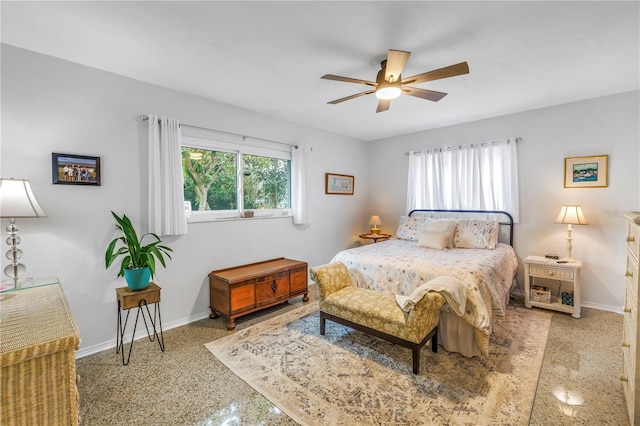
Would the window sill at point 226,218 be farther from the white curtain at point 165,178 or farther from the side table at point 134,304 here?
the side table at point 134,304

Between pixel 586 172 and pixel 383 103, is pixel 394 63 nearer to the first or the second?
pixel 383 103

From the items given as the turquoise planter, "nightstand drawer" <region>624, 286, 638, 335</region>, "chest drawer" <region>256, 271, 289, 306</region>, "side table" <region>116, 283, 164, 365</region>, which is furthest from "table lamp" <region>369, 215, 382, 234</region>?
the turquoise planter

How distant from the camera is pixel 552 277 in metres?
3.36

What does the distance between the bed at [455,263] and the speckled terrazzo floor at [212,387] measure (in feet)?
1.82

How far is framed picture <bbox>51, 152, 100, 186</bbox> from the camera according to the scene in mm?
2381

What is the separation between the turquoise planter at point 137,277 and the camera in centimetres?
244

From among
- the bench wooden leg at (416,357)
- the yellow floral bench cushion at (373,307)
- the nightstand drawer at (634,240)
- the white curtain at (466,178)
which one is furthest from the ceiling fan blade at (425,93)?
the white curtain at (466,178)

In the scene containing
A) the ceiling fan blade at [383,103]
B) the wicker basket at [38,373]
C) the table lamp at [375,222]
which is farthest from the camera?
the table lamp at [375,222]

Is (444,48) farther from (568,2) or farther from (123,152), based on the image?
(123,152)

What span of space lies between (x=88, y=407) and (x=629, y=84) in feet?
18.4

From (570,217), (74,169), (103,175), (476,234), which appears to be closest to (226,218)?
(103,175)

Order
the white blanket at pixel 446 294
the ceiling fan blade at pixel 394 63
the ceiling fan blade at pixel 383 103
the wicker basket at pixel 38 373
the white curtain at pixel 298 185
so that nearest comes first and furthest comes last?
the wicker basket at pixel 38 373
the ceiling fan blade at pixel 394 63
the white blanket at pixel 446 294
the ceiling fan blade at pixel 383 103
the white curtain at pixel 298 185

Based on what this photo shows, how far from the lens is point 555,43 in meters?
2.21

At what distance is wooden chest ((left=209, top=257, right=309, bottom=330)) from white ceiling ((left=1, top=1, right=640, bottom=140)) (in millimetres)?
2029
